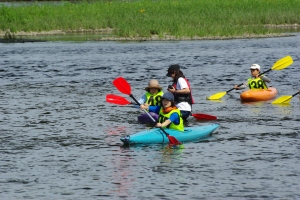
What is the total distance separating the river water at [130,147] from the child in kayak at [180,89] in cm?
80

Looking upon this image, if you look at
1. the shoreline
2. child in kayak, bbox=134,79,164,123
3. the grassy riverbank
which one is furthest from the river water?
the grassy riverbank

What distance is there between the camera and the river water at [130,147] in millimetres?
13641

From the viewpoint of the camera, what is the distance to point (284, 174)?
1432cm

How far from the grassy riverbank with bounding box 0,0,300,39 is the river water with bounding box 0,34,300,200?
13342 mm

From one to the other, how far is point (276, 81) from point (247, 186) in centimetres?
1611

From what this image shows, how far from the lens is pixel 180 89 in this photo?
1903 centimetres

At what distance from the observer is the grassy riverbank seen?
4797cm

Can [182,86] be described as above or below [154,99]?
above

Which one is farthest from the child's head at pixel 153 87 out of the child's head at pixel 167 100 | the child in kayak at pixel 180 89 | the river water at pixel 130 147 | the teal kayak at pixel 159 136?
the child's head at pixel 167 100

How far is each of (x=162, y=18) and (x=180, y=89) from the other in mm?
32718

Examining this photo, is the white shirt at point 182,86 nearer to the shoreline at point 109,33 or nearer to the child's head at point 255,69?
the child's head at point 255,69

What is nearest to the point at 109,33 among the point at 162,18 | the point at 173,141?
the point at 162,18

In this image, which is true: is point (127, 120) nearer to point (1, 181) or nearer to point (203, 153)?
point (203, 153)

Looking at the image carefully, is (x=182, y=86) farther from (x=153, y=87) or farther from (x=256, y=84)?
(x=256, y=84)
